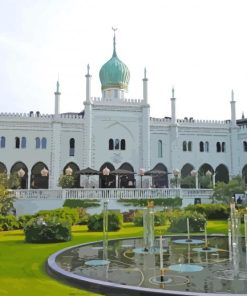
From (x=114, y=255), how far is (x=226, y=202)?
21.1m

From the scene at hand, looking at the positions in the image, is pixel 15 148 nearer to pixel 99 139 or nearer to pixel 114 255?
pixel 99 139

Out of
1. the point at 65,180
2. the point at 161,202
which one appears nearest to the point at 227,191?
the point at 161,202

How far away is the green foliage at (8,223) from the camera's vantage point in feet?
80.8

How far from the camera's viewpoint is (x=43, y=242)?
719 inches

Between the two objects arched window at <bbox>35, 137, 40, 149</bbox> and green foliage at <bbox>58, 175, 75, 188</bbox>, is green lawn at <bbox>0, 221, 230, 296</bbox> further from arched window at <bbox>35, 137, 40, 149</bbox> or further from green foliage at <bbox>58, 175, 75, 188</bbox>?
arched window at <bbox>35, 137, 40, 149</bbox>

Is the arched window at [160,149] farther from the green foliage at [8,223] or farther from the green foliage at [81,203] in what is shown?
the green foliage at [8,223]

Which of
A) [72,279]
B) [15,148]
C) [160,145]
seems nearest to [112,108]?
[160,145]

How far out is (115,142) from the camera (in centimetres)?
4859

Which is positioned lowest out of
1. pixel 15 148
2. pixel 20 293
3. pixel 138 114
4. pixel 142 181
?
pixel 20 293

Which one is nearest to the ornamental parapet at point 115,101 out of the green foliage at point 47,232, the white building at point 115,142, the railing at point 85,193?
the white building at point 115,142

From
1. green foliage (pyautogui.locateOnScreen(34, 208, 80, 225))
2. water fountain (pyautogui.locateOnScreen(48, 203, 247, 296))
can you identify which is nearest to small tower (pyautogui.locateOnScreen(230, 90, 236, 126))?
green foliage (pyautogui.locateOnScreen(34, 208, 80, 225))

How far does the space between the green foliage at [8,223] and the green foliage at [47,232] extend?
21.4 feet

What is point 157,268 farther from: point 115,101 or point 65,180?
point 115,101

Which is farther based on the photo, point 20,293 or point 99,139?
point 99,139
